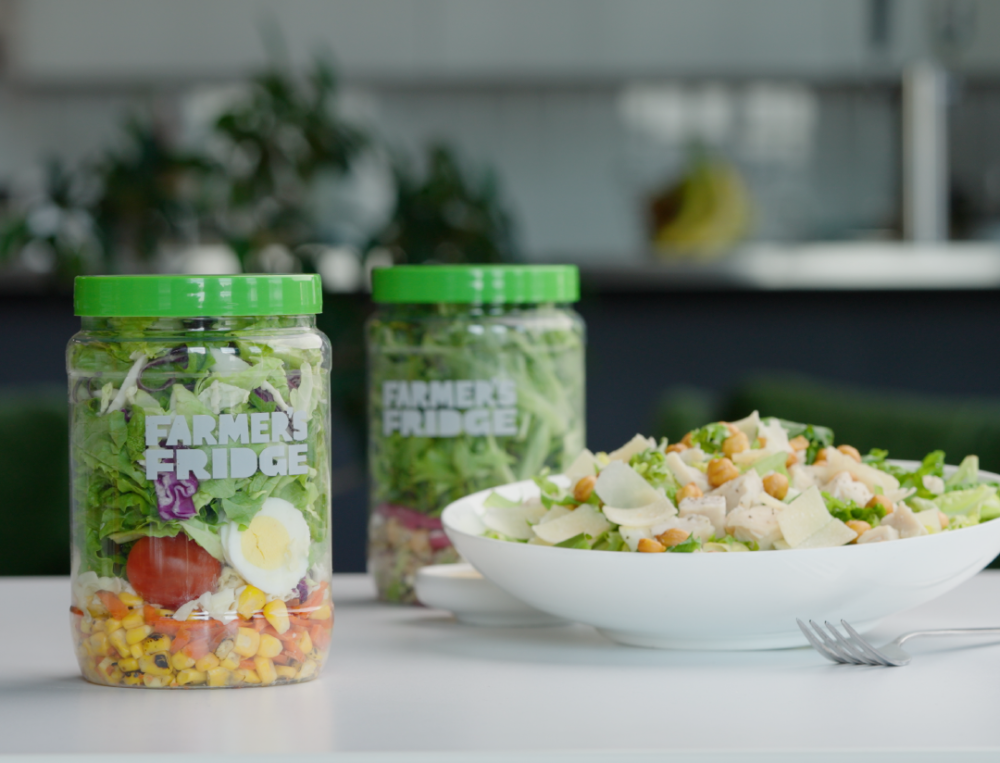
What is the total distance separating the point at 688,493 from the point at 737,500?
31mm

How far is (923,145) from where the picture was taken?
4230 mm

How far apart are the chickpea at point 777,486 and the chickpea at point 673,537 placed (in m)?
0.08

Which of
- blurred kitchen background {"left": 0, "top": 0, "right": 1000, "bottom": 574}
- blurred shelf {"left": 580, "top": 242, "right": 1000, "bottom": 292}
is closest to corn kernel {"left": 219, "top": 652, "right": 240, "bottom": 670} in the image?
blurred kitchen background {"left": 0, "top": 0, "right": 1000, "bottom": 574}

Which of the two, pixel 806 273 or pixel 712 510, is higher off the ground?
pixel 806 273

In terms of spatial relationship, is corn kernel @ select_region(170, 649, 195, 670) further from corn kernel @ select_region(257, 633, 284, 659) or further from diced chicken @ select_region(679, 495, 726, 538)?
diced chicken @ select_region(679, 495, 726, 538)

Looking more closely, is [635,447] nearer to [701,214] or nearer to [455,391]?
[455,391]

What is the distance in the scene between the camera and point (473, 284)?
1002mm

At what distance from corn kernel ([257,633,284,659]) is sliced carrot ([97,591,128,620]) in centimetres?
8

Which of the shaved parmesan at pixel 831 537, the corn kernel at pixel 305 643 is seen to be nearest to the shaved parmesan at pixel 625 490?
the shaved parmesan at pixel 831 537

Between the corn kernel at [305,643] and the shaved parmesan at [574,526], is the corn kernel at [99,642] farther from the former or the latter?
the shaved parmesan at [574,526]

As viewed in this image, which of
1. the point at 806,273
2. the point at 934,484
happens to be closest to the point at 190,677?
the point at 934,484

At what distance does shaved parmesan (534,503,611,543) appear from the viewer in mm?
835

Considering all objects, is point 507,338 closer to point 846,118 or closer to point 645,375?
point 645,375

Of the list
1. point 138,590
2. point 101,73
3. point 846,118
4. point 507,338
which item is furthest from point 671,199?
point 138,590
